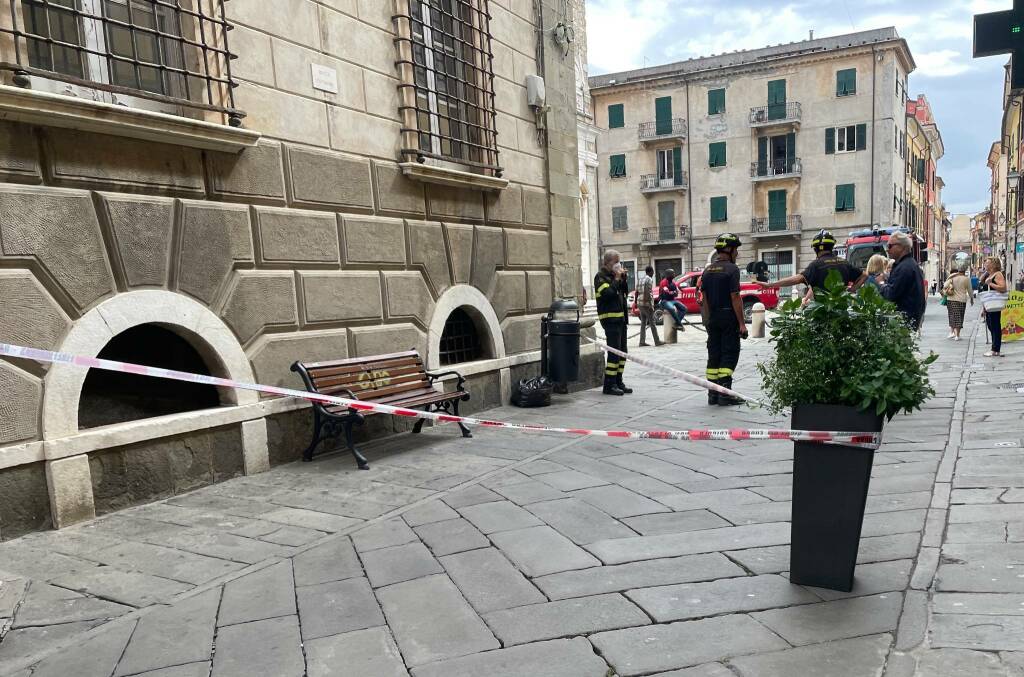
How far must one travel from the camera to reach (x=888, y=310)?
3.04m

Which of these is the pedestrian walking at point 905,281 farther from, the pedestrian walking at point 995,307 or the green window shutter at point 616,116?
the green window shutter at point 616,116

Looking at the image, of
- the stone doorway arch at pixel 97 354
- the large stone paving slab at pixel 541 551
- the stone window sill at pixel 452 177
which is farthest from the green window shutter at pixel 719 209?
the large stone paving slab at pixel 541 551

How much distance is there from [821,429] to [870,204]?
3906 centimetres

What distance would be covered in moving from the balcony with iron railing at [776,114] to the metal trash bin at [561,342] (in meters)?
34.7

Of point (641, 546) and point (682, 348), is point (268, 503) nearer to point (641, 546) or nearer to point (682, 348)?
point (641, 546)

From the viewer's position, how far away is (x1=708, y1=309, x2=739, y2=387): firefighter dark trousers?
25.8ft

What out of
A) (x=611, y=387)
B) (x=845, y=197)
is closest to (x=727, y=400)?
(x=611, y=387)

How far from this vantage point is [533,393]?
8055 mm

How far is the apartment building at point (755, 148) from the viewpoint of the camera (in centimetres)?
3731

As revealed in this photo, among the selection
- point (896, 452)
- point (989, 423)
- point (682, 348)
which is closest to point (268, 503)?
point (896, 452)

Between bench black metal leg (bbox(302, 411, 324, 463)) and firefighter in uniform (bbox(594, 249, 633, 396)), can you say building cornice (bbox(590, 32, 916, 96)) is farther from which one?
bench black metal leg (bbox(302, 411, 324, 463))

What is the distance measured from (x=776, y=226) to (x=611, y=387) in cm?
3359

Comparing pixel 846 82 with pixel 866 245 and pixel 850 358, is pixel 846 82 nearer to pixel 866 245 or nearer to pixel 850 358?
pixel 866 245

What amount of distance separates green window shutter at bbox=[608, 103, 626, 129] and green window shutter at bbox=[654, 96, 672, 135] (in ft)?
6.42
